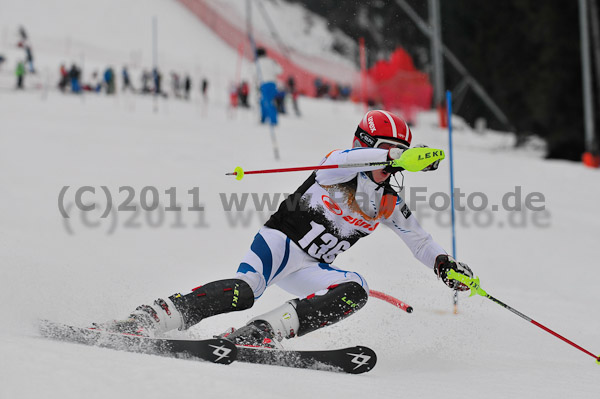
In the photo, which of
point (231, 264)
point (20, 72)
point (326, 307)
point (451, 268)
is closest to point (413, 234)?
point (451, 268)

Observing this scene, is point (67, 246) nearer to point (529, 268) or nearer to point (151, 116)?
point (529, 268)

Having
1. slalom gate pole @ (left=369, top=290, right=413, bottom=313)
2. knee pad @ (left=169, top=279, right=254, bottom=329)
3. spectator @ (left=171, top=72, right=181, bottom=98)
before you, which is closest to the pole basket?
spectator @ (left=171, top=72, right=181, bottom=98)

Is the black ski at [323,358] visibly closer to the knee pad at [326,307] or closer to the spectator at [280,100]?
the knee pad at [326,307]

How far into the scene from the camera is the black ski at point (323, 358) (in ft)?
11.3

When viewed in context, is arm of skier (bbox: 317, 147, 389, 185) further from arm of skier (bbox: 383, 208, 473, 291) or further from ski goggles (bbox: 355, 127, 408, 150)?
arm of skier (bbox: 383, 208, 473, 291)

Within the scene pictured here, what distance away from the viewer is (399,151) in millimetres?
3873

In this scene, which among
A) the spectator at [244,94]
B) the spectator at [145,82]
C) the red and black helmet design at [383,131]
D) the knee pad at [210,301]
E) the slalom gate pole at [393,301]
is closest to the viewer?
the knee pad at [210,301]

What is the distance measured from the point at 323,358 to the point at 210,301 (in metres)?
0.76

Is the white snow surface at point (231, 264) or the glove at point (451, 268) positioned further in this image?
the glove at point (451, 268)

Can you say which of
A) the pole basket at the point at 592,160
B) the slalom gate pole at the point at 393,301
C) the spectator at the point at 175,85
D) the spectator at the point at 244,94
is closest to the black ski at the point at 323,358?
the slalom gate pole at the point at 393,301

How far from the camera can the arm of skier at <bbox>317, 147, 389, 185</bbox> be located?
3.88m

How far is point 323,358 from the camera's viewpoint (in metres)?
3.49

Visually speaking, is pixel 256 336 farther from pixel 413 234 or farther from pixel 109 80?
pixel 109 80

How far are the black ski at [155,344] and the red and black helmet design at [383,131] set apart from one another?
1595 millimetres
